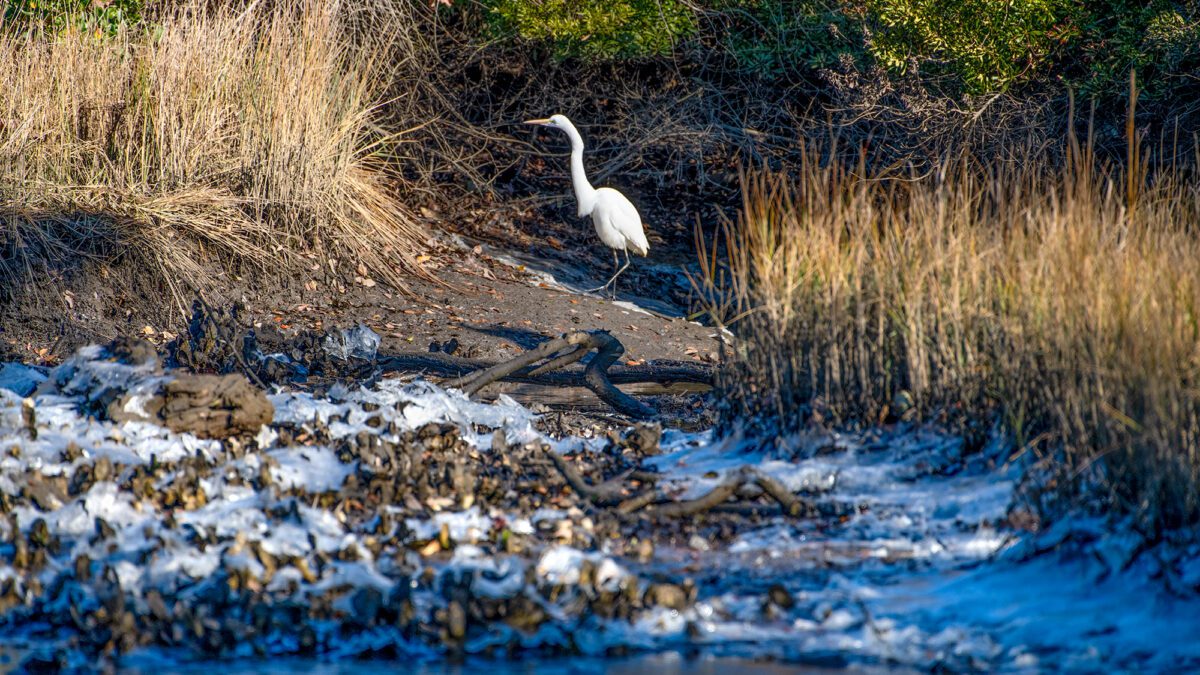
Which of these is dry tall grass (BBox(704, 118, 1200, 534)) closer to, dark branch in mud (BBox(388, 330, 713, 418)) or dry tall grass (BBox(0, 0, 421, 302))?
dark branch in mud (BBox(388, 330, 713, 418))

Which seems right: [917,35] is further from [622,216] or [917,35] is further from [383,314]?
[383,314]

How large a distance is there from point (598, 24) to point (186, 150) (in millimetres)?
4111

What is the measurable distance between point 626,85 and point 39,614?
362 inches

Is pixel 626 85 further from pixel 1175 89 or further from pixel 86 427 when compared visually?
pixel 86 427

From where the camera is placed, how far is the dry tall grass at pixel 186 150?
26.0 feet

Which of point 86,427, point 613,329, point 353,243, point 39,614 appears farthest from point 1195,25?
point 39,614

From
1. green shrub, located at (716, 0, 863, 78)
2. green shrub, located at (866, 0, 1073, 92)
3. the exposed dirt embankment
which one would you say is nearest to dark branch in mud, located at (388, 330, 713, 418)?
the exposed dirt embankment

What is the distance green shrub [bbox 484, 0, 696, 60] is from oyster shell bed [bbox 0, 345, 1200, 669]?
6.78 metres

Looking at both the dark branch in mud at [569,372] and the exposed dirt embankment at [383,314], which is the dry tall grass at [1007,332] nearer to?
the dark branch in mud at [569,372]

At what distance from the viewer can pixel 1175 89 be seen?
9.23 m

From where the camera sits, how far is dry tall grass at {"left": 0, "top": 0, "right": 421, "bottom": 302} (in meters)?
7.92

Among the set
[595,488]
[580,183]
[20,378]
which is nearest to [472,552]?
[595,488]

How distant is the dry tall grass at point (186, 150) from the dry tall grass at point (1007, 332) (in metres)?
4.60

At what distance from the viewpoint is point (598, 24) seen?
1089 centimetres
